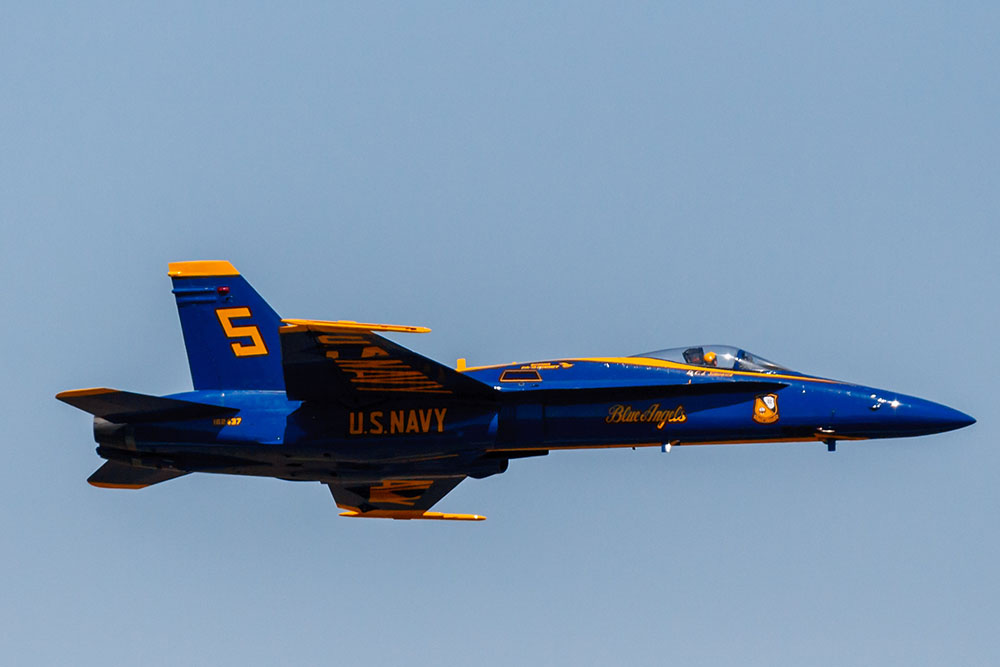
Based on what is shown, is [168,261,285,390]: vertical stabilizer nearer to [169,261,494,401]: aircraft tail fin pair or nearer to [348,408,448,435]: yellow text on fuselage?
[169,261,494,401]: aircraft tail fin pair

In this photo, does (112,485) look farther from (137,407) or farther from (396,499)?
(396,499)

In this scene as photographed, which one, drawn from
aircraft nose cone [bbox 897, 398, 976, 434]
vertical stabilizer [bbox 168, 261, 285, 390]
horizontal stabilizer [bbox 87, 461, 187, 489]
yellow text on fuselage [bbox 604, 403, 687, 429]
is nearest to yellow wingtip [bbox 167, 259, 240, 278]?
vertical stabilizer [bbox 168, 261, 285, 390]

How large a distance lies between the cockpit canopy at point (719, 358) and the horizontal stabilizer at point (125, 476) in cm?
862

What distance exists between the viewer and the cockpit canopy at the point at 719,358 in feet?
87.6

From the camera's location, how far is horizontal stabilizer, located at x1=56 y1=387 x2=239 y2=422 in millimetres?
25406

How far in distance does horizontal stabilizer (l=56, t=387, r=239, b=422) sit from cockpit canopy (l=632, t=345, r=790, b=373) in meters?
7.28

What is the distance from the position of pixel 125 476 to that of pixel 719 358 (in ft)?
34.3

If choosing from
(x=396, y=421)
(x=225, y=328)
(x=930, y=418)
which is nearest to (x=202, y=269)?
(x=225, y=328)

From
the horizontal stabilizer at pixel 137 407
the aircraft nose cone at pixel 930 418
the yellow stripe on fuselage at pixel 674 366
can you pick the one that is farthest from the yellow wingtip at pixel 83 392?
the aircraft nose cone at pixel 930 418

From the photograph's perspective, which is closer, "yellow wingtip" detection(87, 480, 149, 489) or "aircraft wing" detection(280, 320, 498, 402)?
"aircraft wing" detection(280, 320, 498, 402)

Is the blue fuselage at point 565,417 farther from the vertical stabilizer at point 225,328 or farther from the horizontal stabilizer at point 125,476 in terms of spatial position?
the horizontal stabilizer at point 125,476

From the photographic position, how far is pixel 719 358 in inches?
1053

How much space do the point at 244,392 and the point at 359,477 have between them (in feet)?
8.24

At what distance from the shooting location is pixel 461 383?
25719 millimetres
